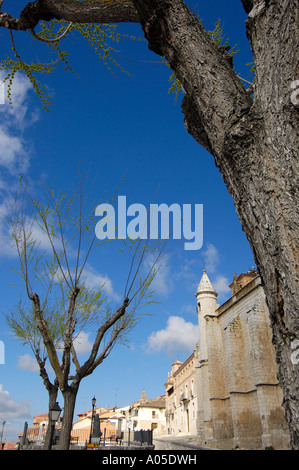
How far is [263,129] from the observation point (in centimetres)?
218

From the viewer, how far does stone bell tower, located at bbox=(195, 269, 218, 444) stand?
22.8 meters

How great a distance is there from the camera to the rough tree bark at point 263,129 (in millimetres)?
1796

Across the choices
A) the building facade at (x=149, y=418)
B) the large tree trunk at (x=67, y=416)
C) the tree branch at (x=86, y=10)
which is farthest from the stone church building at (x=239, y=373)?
the building facade at (x=149, y=418)

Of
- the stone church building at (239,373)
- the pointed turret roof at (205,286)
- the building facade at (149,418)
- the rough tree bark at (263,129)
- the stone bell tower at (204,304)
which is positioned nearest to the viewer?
the rough tree bark at (263,129)

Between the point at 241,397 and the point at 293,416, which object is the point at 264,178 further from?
the point at 241,397

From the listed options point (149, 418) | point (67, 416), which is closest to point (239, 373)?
point (67, 416)

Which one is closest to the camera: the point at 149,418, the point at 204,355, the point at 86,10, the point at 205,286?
the point at 86,10

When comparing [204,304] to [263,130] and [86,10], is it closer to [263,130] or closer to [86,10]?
[86,10]

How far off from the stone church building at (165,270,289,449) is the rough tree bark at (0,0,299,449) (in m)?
17.1

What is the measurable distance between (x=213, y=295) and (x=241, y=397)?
981 centimetres

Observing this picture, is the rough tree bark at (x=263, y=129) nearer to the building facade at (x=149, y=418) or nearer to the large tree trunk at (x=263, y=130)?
the large tree trunk at (x=263, y=130)

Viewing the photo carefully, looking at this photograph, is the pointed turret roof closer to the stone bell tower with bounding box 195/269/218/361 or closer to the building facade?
the stone bell tower with bounding box 195/269/218/361

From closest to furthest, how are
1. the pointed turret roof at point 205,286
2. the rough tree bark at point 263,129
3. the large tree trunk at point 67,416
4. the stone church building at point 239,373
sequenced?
the rough tree bark at point 263,129 → the large tree trunk at point 67,416 → the stone church building at point 239,373 → the pointed turret roof at point 205,286

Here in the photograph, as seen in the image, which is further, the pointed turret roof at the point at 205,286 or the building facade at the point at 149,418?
the building facade at the point at 149,418
